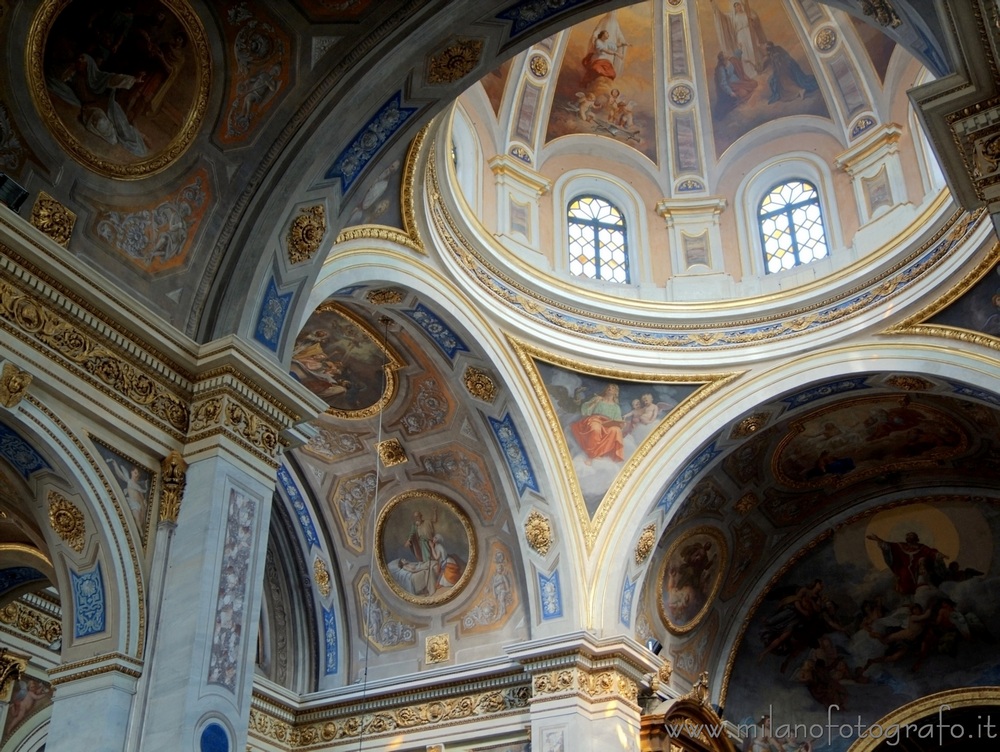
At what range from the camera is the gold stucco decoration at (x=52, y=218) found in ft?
29.8

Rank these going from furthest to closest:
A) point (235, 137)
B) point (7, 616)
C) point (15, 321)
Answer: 1. point (7, 616)
2. point (235, 137)
3. point (15, 321)

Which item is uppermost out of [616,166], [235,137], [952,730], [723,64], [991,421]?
[723,64]

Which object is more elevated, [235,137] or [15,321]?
[235,137]

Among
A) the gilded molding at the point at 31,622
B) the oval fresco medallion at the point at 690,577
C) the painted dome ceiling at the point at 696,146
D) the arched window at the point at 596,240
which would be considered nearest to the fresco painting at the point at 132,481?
the gilded molding at the point at 31,622

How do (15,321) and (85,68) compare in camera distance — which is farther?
(85,68)

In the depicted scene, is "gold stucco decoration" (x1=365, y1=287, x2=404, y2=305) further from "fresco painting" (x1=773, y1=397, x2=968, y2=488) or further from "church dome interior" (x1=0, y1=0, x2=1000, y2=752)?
"fresco painting" (x1=773, y1=397, x2=968, y2=488)

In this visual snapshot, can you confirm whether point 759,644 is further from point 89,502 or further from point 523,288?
point 89,502

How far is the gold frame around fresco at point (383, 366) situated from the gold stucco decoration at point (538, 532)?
2.76 metres

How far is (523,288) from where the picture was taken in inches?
667

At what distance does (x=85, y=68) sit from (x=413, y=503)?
974 centimetres

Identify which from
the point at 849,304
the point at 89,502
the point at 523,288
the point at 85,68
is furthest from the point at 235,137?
the point at 849,304

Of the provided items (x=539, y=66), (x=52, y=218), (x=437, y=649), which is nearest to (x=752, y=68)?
(x=539, y=66)

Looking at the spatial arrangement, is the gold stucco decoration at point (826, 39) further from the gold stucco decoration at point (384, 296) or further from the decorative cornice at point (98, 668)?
the decorative cornice at point (98, 668)

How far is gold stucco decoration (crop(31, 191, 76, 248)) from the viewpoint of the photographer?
9.07 meters
